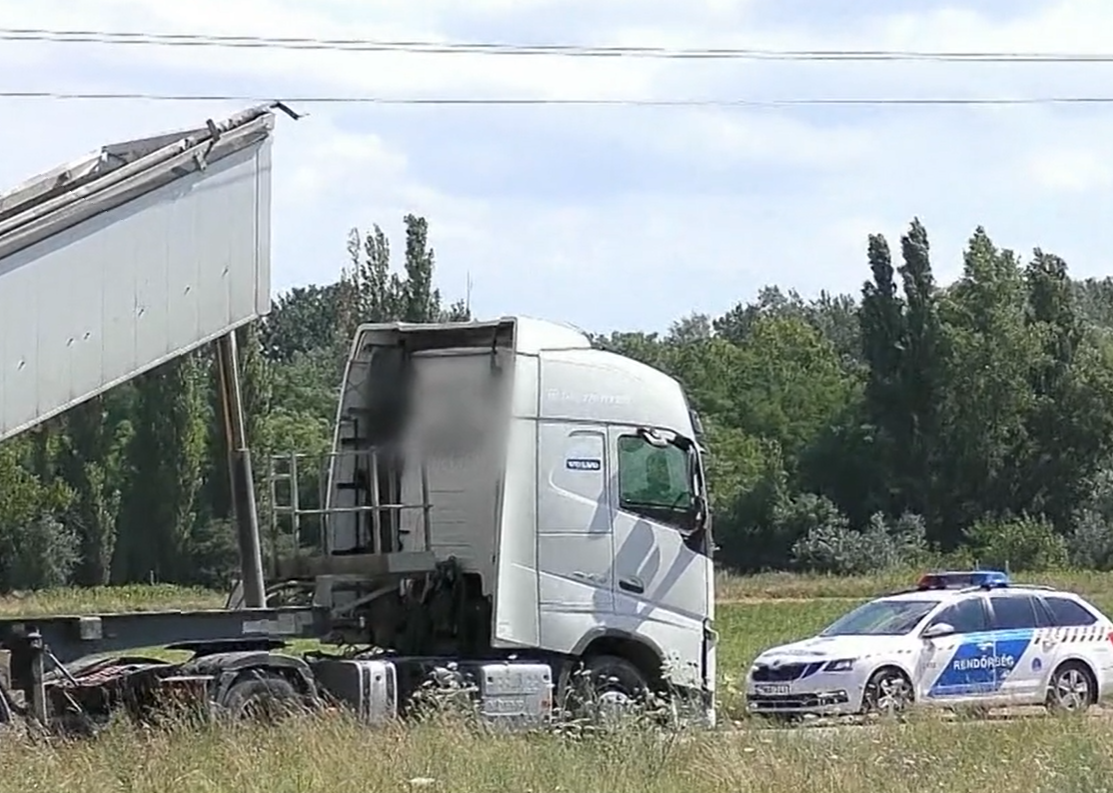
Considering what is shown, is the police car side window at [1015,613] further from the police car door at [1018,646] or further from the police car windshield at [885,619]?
the police car windshield at [885,619]

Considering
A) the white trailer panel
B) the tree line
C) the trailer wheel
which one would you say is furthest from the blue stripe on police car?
the tree line

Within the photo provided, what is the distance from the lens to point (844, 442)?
86.8 m

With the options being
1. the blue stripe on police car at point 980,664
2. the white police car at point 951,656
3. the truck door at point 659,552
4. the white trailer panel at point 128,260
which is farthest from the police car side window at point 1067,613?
the white trailer panel at point 128,260

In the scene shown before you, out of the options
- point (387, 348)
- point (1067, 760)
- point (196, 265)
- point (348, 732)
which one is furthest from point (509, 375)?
point (1067, 760)

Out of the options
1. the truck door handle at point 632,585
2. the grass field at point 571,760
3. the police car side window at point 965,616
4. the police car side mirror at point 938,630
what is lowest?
the grass field at point 571,760

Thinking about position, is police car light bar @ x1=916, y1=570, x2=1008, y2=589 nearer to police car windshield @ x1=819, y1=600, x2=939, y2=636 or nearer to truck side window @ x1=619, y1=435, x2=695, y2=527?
police car windshield @ x1=819, y1=600, x2=939, y2=636

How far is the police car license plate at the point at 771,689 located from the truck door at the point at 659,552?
437cm

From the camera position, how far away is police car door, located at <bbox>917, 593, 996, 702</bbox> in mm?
22062

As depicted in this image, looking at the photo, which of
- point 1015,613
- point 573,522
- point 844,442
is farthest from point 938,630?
point 844,442

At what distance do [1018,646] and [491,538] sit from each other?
772cm

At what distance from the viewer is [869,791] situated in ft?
35.9

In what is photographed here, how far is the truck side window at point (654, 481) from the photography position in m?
17.7

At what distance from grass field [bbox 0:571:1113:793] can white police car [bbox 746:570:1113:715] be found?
23.8 feet

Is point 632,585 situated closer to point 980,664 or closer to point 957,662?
point 957,662
